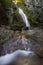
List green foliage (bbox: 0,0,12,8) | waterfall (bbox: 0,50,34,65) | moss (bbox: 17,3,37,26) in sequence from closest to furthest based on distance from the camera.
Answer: waterfall (bbox: 0,50,34,65) < green foliage (bbox: 0,0,12,8) < moss (bbox: 17,3,37,26)

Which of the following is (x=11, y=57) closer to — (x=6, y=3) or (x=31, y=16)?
(x=6, y=3)

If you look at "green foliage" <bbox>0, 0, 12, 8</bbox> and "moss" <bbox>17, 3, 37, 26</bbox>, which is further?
"moss" <bbox>17, 3, 37, 26</bbox>

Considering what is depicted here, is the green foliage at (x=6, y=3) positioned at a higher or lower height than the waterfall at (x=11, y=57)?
higher

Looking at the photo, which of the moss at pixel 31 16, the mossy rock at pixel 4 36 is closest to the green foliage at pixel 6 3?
the moss at pixel 31 16

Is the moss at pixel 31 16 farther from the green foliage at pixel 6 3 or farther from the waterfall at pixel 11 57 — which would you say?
the waterfall at pixel 11 57

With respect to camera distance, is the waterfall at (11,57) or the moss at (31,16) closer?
the waterfall at (11,57)

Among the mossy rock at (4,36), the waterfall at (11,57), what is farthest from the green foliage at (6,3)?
the waterfall at (11,57)

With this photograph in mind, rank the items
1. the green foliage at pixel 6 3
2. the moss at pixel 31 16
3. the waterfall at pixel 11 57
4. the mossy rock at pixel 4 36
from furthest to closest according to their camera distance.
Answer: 1. the moss at pixel 31 16
2. the green foliage at pixel 6 3
3. the mossy rock at pixel 4 36
4. the waterfall at pixel 11 57

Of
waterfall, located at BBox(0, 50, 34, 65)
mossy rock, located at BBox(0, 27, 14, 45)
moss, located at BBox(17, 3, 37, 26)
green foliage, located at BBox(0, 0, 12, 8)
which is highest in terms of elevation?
green foliage, located at BBox(0, 0, 12, 8)

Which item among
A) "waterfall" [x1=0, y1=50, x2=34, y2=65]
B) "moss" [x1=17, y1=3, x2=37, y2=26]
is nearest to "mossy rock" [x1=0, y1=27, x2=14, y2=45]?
"waterfall" [x1=0, y1=50, x2=34, y2=65]

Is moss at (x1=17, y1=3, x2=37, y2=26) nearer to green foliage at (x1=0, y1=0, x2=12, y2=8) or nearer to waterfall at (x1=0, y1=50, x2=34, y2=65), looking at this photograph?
green foliage at (x1=0, y1=0, x2=12, y2=8)

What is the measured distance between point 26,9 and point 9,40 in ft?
18.6

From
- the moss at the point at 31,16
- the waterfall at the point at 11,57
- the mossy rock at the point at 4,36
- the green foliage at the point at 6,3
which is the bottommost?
the waterfall at the point at 11,57

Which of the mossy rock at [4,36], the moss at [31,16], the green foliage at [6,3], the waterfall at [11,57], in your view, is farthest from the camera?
the moss at [31,16]
